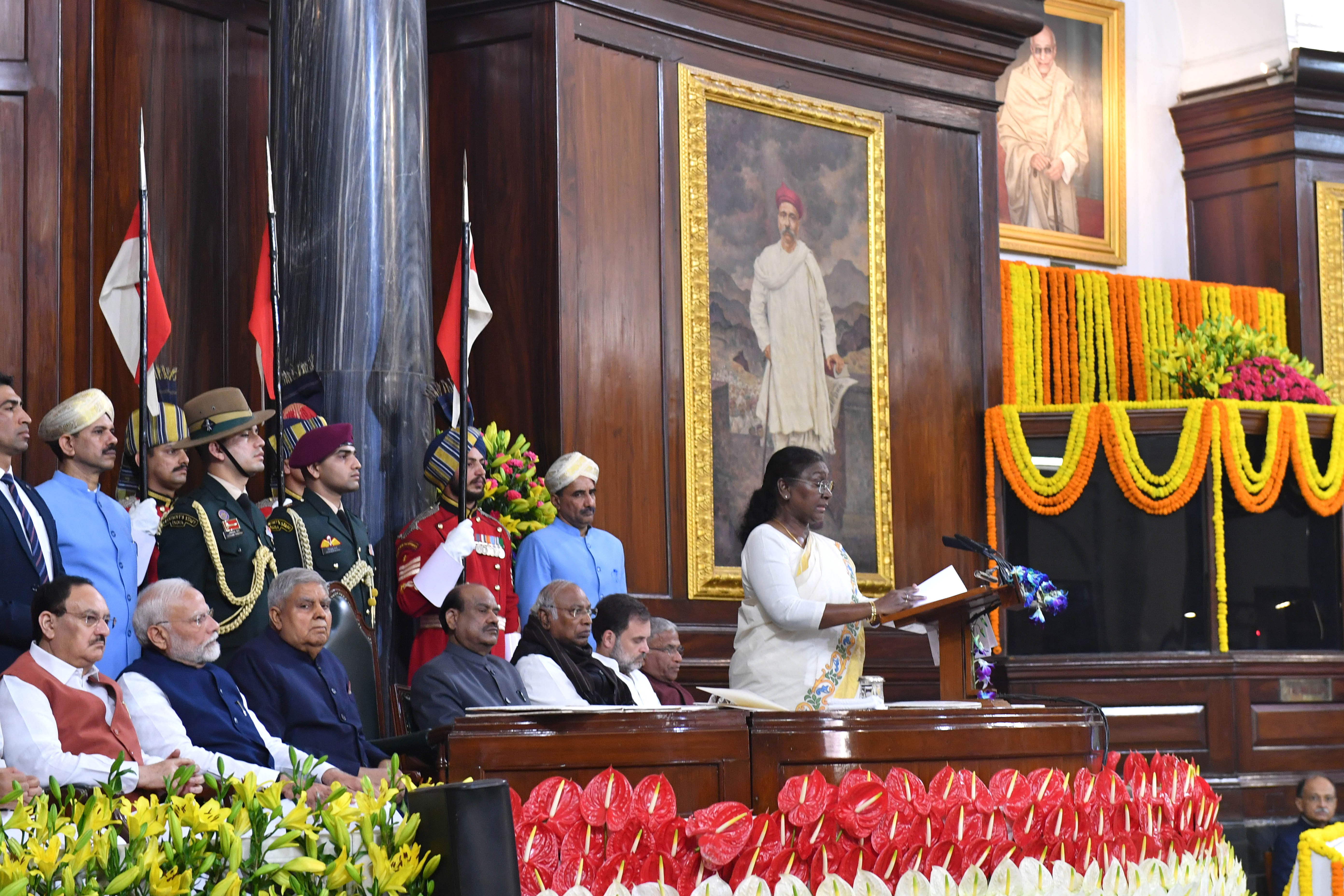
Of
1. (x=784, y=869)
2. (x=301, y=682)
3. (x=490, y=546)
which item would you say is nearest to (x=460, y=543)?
(x=490, y=546)

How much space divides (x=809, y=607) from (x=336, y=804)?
2.39 metres

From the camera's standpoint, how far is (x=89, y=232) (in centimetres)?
692

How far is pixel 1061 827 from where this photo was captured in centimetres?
423

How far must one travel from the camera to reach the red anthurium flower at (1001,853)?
410 centimetres

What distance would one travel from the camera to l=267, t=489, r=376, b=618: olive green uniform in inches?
219

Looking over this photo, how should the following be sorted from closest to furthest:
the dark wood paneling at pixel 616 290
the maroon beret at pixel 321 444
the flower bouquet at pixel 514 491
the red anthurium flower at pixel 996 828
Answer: the red anthurium flower at pixel 996 828 < the maroon beret at pixel 321 444 < the flower bouquet at pixel 514 491 < the dark wood paneling at pixel 616 290

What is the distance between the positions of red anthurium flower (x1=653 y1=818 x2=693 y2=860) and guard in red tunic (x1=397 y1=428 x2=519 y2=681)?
7.19ft

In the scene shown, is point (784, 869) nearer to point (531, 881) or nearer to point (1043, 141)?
point (531, 881)

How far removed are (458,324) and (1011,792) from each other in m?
3.40

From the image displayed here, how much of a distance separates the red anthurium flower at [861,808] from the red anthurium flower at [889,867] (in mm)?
59

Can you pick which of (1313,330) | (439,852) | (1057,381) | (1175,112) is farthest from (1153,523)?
(439,852)

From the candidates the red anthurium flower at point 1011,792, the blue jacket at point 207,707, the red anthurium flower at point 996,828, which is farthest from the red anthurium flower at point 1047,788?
the blue jacket at point 207,707

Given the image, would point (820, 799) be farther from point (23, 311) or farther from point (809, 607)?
point (23, 311)

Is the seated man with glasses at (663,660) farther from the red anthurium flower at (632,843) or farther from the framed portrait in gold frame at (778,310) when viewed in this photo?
the red anthurium flower at (632,843)
